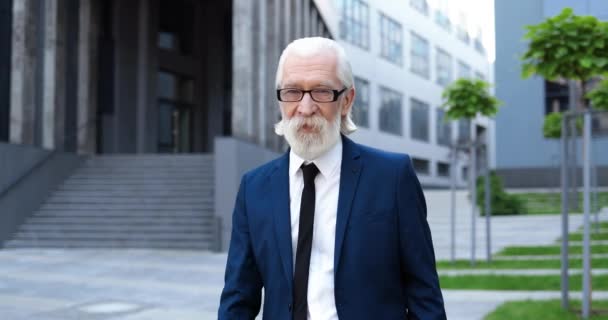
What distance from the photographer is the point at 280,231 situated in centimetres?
226

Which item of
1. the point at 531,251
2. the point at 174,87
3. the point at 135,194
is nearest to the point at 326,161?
the point at 531,251

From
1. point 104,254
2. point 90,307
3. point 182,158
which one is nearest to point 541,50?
point 90,307

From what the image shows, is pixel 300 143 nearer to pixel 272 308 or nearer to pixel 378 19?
pixel 272 308

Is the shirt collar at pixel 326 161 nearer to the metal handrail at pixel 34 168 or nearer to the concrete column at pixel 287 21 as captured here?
the metal handrail at pixel 34 168

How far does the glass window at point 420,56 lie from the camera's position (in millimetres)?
49094

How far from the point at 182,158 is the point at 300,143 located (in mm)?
17464

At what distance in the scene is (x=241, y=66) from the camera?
17.5m

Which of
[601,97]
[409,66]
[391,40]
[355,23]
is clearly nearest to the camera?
[601,97]

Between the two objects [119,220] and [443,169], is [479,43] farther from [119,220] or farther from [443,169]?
[119,220]

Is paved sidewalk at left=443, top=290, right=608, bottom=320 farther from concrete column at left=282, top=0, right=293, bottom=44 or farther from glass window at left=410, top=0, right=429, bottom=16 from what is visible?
glass window at left=410, top=0, right=429, bottom=16

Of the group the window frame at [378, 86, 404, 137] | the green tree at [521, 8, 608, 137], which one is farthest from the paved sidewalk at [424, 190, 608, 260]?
the window frame at [378, 86, 404, 137]

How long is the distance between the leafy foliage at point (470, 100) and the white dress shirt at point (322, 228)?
12.7m

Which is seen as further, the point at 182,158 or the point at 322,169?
the point at 182,158

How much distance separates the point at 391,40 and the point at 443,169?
47.0ft
